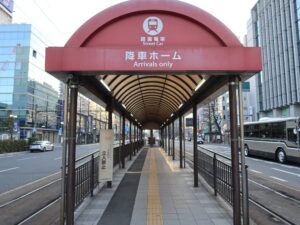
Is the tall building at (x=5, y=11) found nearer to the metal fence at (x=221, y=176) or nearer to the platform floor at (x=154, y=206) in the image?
the platform floor at (x=154, y=206)

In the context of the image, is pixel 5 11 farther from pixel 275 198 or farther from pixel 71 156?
pixel 275 198

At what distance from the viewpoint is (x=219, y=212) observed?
640 centimetres

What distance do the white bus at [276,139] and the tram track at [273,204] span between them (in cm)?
711

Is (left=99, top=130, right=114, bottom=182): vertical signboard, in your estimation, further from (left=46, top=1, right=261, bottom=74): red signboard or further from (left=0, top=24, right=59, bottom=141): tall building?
(left=0, top=24, right=59, bottom=141): tall building

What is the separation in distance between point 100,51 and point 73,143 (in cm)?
171

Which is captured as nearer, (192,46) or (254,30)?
(192,46)

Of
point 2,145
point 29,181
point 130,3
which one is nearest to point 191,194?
point 130,3

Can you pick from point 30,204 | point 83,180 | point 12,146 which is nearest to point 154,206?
point 83,180

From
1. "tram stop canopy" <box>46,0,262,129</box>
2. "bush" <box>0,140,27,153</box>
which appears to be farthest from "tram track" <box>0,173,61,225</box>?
"bush" <box>0,140,27,153</box>

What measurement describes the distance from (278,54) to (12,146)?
3436 centimetres

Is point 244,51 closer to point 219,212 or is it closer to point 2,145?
point 219,212

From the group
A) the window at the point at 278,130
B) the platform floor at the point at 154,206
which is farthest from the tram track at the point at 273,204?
the window at the point at 278,130

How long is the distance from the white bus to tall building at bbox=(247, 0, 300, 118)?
51.7 ft

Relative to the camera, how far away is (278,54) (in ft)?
128
